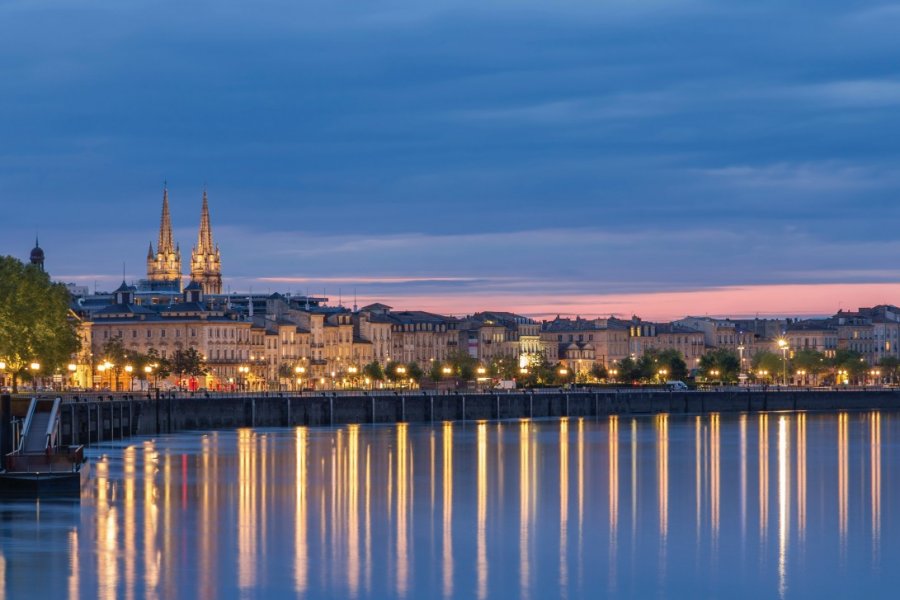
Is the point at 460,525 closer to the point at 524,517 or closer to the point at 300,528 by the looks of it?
the point at 524,517

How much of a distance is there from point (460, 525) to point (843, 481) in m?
23.3

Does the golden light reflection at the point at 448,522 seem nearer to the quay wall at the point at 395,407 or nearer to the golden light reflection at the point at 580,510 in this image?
the golden light reflection at the point at 580,510

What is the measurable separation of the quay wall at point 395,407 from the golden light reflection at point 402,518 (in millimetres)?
14121

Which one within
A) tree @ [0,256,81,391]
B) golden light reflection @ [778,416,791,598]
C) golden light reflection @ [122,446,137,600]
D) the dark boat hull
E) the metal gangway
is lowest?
golden light reflection @ [778,416,791,598]

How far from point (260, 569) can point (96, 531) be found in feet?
25.7

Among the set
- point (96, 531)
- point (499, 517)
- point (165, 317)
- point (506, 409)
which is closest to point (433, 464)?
point (499, 517)

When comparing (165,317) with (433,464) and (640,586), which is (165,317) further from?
(640,586)

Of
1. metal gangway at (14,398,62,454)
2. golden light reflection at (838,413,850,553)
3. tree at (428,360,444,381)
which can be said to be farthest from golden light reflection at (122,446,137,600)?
tree at (428,360,444,381)

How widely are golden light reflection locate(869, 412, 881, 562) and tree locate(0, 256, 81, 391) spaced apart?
130 ft

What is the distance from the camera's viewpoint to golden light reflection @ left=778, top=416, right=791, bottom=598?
156ft

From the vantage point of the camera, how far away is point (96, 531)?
5250 cm

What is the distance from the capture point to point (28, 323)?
96.7 m

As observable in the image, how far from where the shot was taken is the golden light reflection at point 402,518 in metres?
45.2

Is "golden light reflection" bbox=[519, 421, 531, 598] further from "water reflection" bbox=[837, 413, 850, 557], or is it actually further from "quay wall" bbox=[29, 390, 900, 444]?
"quay wall" bbox=[29, 390, 900, 444]
